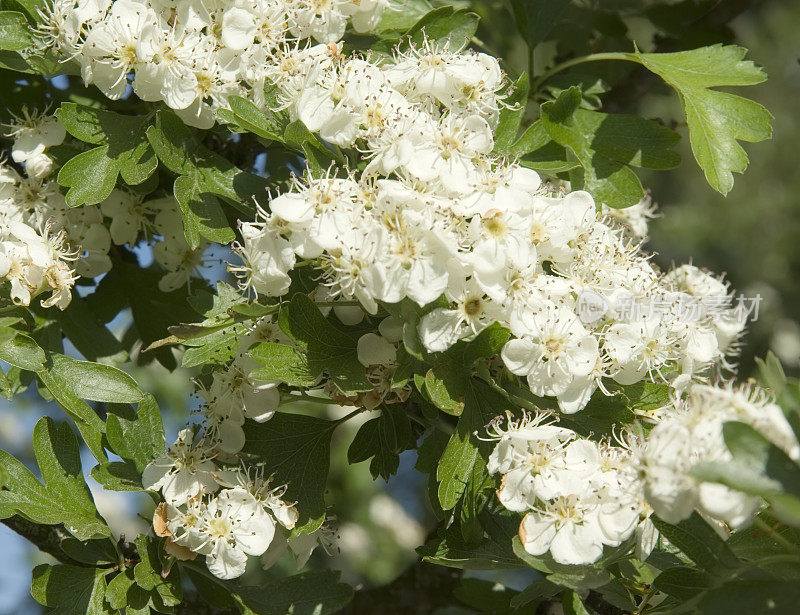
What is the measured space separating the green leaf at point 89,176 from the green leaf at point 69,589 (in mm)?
470

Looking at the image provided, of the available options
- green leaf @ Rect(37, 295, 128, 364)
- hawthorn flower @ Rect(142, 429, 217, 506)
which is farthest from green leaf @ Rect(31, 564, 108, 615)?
green leaf @ Rect(37, 295, 128, 364)

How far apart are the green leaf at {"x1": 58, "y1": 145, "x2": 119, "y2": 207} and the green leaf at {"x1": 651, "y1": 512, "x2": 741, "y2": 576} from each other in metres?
0.81

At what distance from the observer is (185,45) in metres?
1.16

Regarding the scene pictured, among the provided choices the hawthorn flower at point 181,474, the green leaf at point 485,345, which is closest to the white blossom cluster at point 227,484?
the hawthorn flower at point 181,474

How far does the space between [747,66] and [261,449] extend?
90 cm

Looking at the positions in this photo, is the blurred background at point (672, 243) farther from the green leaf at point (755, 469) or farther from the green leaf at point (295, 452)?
the green leaf at point (755, 469)

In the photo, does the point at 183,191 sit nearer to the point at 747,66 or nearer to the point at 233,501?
the point at 233,501

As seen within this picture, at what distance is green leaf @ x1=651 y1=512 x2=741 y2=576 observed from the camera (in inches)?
36.9

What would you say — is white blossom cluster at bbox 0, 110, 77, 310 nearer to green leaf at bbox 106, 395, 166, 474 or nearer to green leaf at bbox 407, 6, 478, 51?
green leaf at bbox 106, 395, 166, 474

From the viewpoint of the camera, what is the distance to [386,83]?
1.14m

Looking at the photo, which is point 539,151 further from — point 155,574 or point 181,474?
point 155,574

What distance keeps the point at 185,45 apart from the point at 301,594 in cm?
75

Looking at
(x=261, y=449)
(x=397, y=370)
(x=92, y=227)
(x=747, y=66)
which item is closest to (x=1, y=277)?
(x=92, y=227)

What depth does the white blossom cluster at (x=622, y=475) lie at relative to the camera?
0.86 meters
